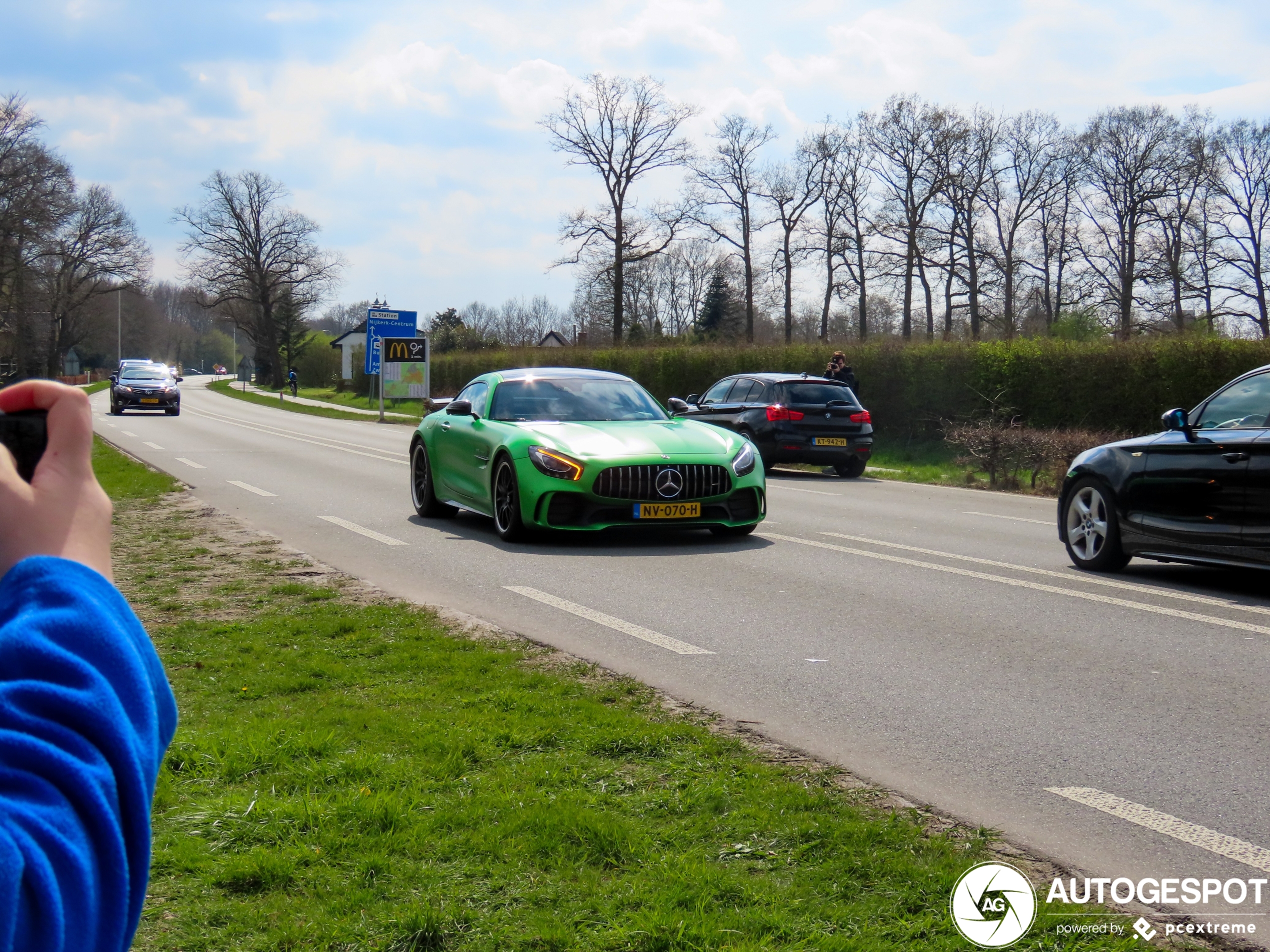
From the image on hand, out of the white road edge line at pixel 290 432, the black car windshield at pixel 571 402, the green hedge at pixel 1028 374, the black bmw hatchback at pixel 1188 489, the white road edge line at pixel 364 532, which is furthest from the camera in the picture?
the white road edge line at pixel 290 432

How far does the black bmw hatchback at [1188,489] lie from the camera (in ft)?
26.0

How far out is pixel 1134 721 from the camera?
514 centimetres

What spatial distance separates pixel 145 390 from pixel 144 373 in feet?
4.39

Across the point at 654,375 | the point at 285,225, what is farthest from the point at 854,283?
the point at 285,225

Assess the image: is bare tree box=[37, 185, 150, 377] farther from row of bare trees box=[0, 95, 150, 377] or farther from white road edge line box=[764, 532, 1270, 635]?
white road edge line box=[764, 532, 1270, 635]

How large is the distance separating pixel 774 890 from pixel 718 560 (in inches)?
261

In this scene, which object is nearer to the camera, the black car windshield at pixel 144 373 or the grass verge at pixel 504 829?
the grass verge at pixel 504 829

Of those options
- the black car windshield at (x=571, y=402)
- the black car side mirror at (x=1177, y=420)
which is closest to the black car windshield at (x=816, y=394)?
the black car windshield at (x=571, y=402)

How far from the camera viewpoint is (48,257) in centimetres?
5503

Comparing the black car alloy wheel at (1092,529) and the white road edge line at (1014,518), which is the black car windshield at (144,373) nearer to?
the white road edge line at (1014,518)

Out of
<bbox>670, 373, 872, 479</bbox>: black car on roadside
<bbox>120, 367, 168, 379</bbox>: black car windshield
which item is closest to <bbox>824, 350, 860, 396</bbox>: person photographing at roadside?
<bbox>670, 373, 872, 479</bbox>: black car on roadside

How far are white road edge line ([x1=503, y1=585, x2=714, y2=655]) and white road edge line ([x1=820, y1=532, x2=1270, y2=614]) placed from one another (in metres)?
3.57

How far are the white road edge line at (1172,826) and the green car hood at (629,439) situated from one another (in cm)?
656

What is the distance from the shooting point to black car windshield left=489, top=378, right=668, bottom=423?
1154 centimetres
